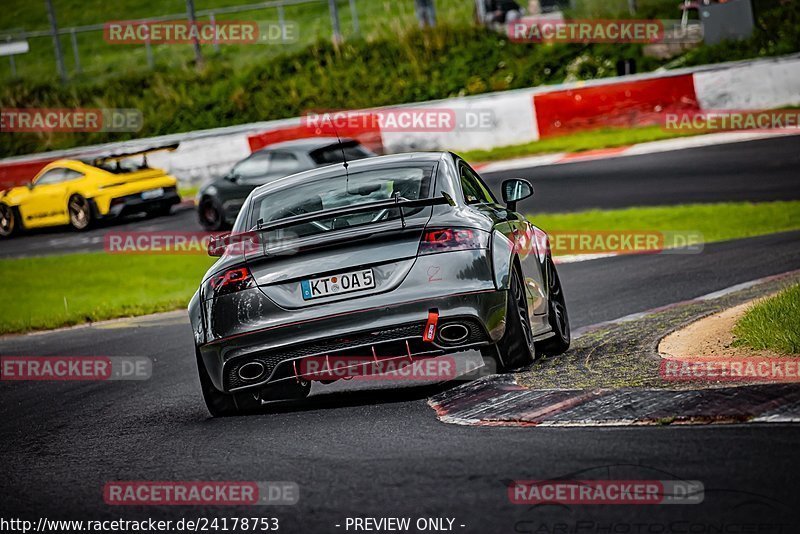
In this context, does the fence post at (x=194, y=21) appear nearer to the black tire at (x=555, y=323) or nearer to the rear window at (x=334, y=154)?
the rear window at (x=334, y=154)

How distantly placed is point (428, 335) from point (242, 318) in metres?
0.98

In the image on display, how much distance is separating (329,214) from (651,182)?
13465 millimetres

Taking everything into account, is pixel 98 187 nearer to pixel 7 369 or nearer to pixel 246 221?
pixel 7 369

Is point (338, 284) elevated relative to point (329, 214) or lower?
lower

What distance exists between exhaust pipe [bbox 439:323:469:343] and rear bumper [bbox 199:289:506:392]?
0.01 m

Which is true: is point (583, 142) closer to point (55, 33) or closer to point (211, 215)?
point (211, 215)

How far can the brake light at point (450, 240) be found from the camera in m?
7.01

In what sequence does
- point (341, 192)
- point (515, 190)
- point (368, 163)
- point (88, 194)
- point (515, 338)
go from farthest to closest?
1. point (88, 194)
2. point (515, 190)
3. point (368, 163)
4. point (341, 192)
5. point (515, 338)

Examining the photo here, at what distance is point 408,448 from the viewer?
5.87m

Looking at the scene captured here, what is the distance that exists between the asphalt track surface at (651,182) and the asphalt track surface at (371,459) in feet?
35.1

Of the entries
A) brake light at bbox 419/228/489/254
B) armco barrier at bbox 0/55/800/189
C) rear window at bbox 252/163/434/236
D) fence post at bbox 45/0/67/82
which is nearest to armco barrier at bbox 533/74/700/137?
armco barrier at bbox 0/55/800/189

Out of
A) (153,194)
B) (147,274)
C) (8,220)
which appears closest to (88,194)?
(153,194)

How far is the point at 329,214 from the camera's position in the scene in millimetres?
6922

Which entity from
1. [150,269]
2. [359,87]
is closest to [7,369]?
[150,269]
